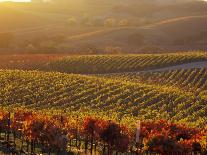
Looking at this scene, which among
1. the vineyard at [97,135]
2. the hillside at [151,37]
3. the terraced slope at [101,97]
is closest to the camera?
the vineyard at [97,135]

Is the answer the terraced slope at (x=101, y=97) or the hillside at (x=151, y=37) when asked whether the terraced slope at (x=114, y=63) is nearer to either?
the terraced slope at (x=101, y=97)

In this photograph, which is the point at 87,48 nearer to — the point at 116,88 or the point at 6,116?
the point at 116,88

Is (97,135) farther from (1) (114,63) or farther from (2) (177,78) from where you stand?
(1) (114,63)

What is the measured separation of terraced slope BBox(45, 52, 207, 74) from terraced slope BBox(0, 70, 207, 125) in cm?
1559

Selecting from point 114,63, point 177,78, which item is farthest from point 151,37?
point 177,78

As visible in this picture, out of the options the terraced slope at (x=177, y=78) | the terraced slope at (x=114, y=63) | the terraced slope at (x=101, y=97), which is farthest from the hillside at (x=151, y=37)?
the terraced slope at (x=101, y=97)

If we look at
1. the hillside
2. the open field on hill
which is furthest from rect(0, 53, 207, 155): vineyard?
the hillside

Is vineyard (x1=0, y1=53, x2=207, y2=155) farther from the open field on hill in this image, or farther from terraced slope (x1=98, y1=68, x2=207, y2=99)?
the open field on hill

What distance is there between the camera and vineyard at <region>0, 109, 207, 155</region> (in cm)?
3569

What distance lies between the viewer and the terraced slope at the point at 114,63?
290 feet

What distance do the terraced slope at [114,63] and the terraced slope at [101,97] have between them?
15.6 meters

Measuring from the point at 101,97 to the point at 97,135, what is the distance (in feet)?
78.8

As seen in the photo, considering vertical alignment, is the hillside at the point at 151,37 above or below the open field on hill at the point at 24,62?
above

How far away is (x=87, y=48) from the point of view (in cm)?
12481
